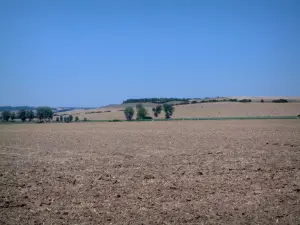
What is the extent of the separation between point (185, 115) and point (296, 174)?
114717 mm

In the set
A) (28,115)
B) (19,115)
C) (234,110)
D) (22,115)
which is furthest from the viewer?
(28,115)

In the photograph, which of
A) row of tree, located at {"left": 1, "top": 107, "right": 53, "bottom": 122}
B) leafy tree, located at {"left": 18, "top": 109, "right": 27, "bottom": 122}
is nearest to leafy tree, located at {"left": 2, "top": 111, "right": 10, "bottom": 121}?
row of tree, located at {"left": 1, "top": 107, "right": 53, "bottom": 122}

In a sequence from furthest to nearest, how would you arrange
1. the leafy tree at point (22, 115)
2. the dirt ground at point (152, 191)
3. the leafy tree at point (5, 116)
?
the leafy tree at point (22, 115) < the leafy tree at point (5, 116) < the dirt ground at point (152, 191)

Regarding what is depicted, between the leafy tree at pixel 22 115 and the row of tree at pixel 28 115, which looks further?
the leafy tree at pixel 22 115

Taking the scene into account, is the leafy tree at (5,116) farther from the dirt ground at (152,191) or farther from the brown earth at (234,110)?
the dirt ground at (152,191)

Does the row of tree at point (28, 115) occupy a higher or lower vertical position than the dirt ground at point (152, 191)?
higher

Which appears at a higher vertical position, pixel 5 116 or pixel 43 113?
pixel 43 113

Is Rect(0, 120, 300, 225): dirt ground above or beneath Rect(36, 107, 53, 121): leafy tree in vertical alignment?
beneath

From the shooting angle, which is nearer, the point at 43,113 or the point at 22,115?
the point at 22,115

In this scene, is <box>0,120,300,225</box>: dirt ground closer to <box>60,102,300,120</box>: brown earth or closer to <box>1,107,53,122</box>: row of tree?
<box>60,102,300,120</box>: brown earth

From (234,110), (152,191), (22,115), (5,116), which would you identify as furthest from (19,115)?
(152,191)

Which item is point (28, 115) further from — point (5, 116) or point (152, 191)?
point (152, 191)

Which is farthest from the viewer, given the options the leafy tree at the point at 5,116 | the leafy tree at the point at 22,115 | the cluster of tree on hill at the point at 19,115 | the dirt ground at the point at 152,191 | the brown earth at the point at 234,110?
the leafy tree at the point at 22,115

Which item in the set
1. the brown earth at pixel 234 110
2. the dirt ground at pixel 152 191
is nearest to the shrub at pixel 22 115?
the brown earth at pixel 234 110
